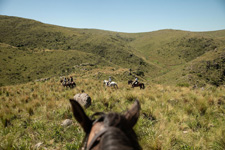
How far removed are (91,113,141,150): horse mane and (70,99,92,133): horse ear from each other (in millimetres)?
283

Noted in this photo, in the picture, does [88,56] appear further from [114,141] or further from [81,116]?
[114,141]

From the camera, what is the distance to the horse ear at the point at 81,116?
47.4 inches

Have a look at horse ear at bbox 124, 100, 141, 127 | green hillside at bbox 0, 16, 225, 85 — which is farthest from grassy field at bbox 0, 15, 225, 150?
horse ear at bbox 124, 100, 141, 127

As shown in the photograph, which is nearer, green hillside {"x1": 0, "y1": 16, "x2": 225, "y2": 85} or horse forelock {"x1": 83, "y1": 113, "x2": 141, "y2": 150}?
horse forelock {"x1": 83, "y1": 113, "x2": 141, "y2": 150}

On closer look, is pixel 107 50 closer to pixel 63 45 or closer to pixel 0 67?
pixel 63 45

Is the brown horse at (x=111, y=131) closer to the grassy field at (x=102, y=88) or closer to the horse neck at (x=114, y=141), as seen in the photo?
the horse neck at (x=114, y=141)

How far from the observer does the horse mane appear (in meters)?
0.88

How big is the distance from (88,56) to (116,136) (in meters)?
53.3

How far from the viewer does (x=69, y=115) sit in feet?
14.6

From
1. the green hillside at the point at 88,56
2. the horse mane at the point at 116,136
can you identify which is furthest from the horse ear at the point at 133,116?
the green hillside at the point at 88,56

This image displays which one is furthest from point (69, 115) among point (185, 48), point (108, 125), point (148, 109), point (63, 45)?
point (185, 48)

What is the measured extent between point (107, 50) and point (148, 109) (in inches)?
2525

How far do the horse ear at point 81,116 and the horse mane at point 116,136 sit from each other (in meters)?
0.28

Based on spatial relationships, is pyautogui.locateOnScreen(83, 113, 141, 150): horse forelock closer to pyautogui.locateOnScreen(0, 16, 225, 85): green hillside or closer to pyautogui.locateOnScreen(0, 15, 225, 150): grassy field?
pyautogui.locateOnScreen(0, 15, 225, 150): grassy field
